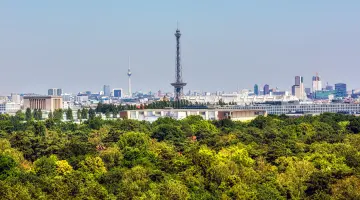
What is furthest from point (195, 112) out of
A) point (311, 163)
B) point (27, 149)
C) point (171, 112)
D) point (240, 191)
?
point (240, 191)

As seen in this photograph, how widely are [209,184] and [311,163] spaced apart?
5150 mm

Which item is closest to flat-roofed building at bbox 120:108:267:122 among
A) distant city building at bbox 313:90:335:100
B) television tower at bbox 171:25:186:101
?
television tower at bbox 171:25:186:101

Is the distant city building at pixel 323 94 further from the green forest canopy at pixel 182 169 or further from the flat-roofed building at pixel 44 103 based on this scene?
the green forest canopy at pixel 182 169

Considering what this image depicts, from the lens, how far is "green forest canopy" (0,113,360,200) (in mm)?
27328

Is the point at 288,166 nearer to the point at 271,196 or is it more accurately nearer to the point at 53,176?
the point at 271,196

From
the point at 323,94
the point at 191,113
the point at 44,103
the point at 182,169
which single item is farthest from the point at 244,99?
the point at 182,169

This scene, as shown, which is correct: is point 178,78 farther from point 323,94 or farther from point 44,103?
point 323,94

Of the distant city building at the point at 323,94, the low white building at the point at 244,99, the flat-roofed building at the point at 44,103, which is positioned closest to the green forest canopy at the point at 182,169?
the flat-roofed building at the point at 44,103

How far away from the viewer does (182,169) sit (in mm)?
32156

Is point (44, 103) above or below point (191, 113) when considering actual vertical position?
above

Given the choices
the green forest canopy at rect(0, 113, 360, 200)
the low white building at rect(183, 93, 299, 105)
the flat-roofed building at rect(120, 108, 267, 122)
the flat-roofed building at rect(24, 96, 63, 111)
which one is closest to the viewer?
the green forest canopy at rect(0, 113, 360, 200)

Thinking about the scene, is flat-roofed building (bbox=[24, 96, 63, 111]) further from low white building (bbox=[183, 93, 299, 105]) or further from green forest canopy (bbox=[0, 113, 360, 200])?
green forest canopy (bbox=[0, 113, 360, 200])

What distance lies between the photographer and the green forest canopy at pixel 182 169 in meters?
27.3

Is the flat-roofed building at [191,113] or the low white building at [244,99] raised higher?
the low white building at [244,99]
